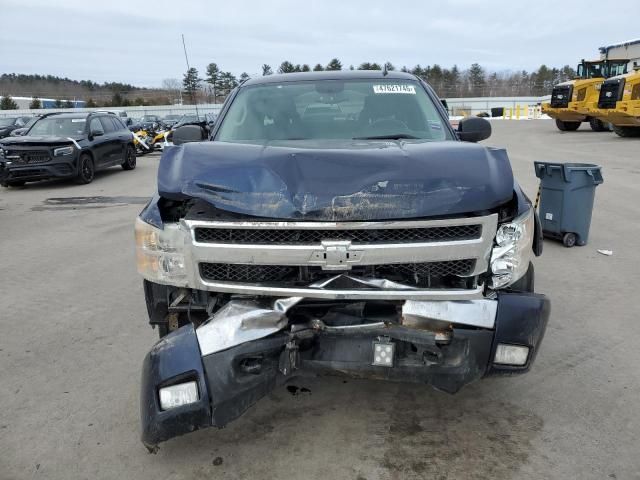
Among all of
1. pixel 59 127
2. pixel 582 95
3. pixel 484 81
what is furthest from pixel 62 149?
pixel 484 81

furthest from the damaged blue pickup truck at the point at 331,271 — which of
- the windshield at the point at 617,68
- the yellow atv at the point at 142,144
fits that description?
the windshield at the point at 617,68

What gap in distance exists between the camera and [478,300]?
242 cm

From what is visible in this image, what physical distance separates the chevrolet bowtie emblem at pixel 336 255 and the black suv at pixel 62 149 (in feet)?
37.2

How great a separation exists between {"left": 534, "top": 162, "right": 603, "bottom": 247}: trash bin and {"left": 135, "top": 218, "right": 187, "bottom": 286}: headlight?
4831 mm

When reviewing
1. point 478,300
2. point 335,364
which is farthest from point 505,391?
point 335,364

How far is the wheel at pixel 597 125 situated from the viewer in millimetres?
23391

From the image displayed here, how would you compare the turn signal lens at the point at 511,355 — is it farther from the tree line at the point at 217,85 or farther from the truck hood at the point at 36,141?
the tree line at the point at 217,85

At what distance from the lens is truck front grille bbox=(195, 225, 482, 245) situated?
7.69 ft

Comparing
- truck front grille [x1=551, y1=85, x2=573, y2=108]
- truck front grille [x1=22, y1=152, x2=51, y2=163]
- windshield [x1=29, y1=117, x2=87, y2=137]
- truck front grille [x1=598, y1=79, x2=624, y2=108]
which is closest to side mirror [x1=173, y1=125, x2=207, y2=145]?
truck front grille [x1=22, y1=152, x2=51, y2=163]

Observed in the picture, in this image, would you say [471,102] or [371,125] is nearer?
[371,125]

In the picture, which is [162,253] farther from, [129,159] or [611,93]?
[611,93]

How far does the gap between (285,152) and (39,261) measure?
15.7 feet

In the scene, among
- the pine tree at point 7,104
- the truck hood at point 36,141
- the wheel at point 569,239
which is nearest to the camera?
the wheel at point 569,239

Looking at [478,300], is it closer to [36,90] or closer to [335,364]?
[335,364]
